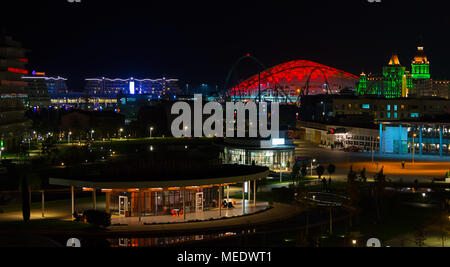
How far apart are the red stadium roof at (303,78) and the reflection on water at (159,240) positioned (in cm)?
14952

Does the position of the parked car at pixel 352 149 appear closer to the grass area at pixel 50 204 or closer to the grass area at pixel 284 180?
the grass area at pixel 284 180

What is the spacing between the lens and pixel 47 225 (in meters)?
26.2

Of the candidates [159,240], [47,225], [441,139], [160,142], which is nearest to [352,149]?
[441,139]

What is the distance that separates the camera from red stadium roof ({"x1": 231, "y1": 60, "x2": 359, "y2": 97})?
176 meters

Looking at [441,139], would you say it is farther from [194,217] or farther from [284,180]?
[194,217]

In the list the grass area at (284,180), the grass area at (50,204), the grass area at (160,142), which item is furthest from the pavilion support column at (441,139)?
the grass area at (50,204)

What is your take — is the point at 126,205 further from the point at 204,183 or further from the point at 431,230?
the point at 431,230

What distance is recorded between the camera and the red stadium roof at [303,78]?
17638 centimetres

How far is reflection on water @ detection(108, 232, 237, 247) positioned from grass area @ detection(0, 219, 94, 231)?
213 centimetres

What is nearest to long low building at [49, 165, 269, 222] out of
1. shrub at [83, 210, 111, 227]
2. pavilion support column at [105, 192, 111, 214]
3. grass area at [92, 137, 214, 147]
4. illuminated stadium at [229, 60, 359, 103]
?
pavilion support column at [105, 192, 111, 214]

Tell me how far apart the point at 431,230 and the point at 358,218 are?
3.46m

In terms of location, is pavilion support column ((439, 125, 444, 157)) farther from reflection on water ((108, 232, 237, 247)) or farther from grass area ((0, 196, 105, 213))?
reflection on water ((108, 232, 237, 247))
